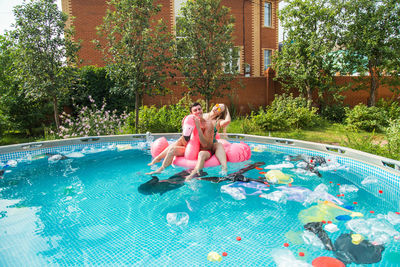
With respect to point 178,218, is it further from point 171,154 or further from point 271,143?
point 271,143

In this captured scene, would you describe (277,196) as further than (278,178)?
No

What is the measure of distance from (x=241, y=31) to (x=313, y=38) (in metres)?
7.34

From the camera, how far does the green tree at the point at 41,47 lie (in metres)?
8.05

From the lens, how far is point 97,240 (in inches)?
124

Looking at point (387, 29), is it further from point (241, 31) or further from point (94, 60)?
point (94, 60)

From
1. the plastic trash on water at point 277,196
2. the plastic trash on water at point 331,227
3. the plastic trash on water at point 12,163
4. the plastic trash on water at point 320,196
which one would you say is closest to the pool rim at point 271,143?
the plastic trash on water at point 12,163

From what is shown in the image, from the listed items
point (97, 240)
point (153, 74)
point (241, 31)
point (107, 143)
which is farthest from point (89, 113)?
point (241, 31)

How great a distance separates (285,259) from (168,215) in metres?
1.61

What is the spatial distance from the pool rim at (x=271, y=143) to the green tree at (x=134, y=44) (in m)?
1.78

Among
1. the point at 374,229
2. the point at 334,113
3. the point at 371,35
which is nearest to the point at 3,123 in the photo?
the point at 374,229

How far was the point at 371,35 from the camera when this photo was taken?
1222 cm

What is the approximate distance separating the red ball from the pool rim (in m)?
3.07

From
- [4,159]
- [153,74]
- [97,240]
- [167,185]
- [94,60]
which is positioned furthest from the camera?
[94,60]

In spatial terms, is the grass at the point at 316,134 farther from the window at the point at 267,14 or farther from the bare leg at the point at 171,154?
the window at the point at 267,14
